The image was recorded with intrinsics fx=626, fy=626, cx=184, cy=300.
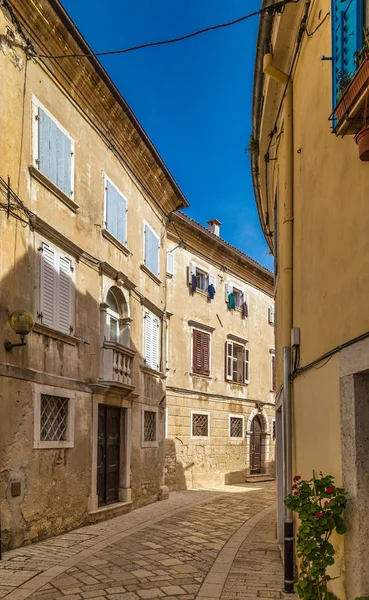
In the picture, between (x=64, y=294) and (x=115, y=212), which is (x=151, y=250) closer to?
(x=115, y=212)

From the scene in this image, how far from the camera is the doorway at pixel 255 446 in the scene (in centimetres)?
2683

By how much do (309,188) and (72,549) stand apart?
21.7 feet

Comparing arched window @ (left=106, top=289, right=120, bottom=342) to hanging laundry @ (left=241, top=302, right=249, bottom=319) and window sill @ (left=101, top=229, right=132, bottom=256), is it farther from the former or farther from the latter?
hanging laundry @ (left=241, top=302, right=249, bottom=319)

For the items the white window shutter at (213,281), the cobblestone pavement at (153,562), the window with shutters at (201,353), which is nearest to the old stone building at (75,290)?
the cobblestone pavement at (153,562)

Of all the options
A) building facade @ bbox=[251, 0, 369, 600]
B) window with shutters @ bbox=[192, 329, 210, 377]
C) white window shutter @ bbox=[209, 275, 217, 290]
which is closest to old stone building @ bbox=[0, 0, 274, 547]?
window with shutters @ bbox=[192, 329, 210, 377]

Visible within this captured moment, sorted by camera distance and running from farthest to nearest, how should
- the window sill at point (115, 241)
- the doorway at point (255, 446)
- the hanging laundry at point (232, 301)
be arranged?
the doorway at point (255, 446), the hanging laundry at point (232, 301), the window sill at point (115, 241)

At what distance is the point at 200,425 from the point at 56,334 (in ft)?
41.7

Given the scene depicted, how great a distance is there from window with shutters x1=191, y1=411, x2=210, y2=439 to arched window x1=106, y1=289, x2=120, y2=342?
8.44m

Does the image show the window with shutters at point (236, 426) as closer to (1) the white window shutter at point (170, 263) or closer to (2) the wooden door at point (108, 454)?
(1) the white window shutter at point (170, 263)

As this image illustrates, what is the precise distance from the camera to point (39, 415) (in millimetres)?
10258

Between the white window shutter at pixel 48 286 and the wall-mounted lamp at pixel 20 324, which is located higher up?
the white window shutter at pixel 48 286

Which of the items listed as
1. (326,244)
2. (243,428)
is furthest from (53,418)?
(243,428)

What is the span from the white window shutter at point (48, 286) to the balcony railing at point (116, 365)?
238 cm

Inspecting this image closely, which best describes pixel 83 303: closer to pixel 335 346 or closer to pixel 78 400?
pixel 78 400
